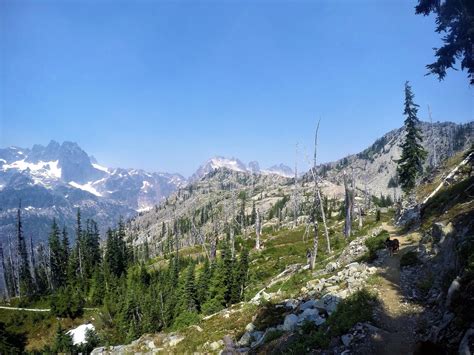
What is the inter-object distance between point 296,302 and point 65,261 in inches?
3730

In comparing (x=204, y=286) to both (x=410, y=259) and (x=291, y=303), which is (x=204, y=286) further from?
(x=410, y=259)

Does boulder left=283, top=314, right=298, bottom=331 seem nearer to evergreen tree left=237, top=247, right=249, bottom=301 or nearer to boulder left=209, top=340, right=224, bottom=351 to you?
boulder left=209, top=340, right=224, bottom=351

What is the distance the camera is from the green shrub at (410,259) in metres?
22.5

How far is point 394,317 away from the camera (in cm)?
A: 1672

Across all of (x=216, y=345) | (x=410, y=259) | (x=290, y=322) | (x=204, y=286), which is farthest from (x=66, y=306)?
(x=410, y=259)

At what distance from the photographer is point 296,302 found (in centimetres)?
2481

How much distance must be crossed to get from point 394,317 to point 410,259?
7295mm

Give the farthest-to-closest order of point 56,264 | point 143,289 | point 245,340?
point 56,264
point 143,289
point 245,340

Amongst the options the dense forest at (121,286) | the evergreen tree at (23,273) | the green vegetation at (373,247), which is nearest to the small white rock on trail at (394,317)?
the green vegetation at (373,247)

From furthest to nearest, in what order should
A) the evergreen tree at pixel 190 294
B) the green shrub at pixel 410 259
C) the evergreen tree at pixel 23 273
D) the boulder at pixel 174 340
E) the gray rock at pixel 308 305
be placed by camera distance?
the evergreen tree at pixel 23 273, the evergreen tree at pixel 190 294, the boulder at pixel 174 340, the green shrub at pixel 410 259, the gray rock at pixel 308 305

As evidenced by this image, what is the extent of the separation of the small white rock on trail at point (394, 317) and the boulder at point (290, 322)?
4.70 metres

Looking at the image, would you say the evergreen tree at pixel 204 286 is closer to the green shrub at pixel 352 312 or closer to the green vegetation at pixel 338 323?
the green shrub at pixel 352 312

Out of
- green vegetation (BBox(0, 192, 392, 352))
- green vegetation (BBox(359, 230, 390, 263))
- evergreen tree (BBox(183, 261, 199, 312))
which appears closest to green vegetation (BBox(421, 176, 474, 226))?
green vegetation (BBox(359, 230, 390, 263))

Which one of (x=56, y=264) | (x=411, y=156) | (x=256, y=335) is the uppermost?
(x=411, y=156)
